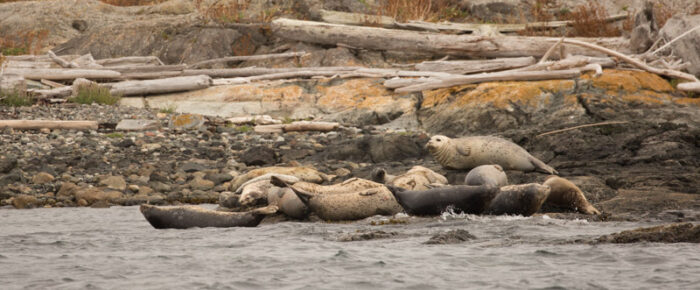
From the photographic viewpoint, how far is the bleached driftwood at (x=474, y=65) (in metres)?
18.0

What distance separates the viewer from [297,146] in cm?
1462

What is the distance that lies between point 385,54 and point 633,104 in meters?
7.19

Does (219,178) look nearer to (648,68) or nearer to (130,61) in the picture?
(130,61)

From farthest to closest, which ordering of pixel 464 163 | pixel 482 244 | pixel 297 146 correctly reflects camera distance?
1. pixel 297 146
2. pixel 464 163
3. pixel 482 244

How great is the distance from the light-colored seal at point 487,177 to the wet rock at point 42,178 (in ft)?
21.9

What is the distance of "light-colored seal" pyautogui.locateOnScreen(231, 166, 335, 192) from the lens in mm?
12000

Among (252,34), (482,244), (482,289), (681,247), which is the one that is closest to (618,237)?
(681,247)

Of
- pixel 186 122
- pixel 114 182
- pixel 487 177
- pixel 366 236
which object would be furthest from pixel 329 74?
pixel 366 236

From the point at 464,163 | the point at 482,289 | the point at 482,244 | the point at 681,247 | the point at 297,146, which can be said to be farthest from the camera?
the point at 297,146

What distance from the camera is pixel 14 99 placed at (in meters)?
17.4

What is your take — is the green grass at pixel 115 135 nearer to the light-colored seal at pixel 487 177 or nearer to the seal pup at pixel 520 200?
the light-colored seal at pixel 487 177

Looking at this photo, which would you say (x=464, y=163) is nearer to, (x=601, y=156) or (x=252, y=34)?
(x=601, y=156)

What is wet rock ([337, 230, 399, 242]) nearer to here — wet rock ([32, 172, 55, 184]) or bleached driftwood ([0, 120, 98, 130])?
wet rock ([32, 172, 55, 184])

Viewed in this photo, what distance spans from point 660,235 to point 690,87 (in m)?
9.71
